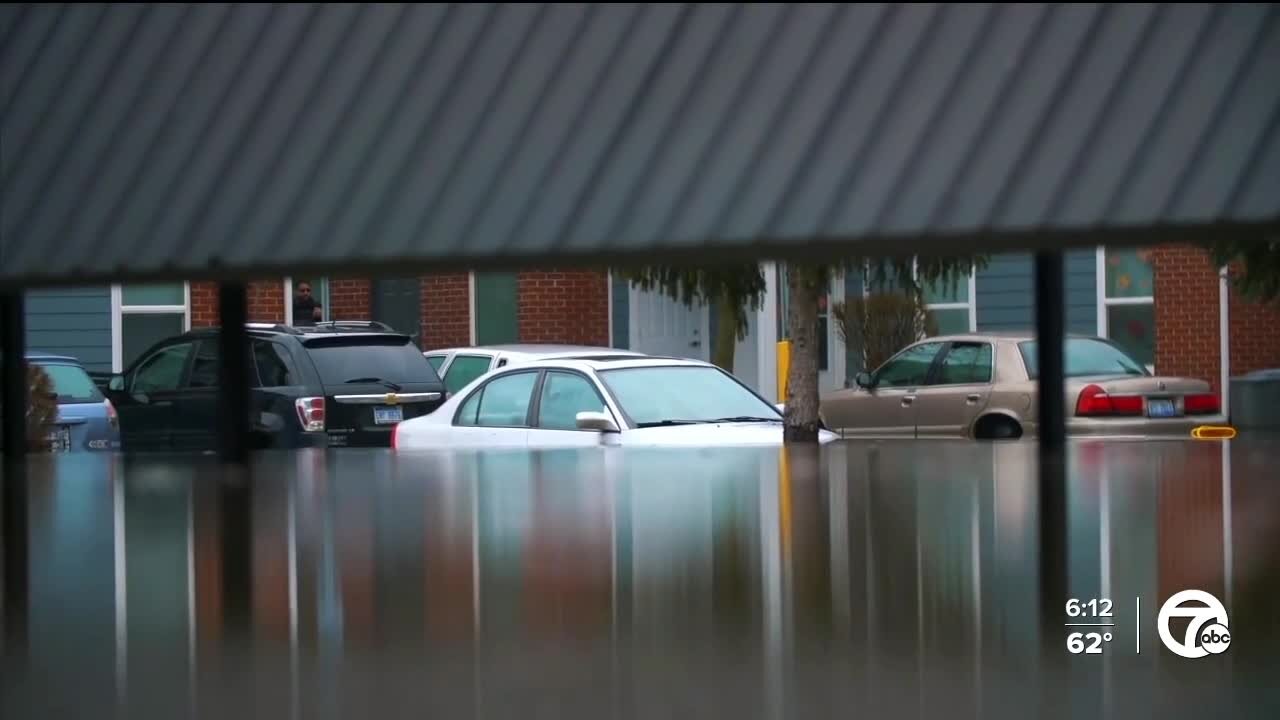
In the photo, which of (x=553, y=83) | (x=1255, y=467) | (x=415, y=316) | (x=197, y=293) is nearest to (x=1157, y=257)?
(x=415, y=316)

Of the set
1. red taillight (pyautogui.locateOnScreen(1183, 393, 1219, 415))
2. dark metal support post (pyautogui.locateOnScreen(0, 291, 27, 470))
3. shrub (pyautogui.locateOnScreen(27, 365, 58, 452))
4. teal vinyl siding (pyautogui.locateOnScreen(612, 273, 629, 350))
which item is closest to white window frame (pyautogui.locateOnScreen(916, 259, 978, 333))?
teal vinyl siding (pyautogui.locateOnScreen(612, 273, 629, 350))

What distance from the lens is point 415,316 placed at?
80.3ft

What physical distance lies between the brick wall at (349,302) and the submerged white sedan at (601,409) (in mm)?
11424

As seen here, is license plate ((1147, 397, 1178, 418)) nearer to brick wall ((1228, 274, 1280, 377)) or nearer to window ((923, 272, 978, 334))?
window ((923, 272, 978, 334))

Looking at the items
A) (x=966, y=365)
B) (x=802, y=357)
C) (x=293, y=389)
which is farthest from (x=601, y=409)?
(x=966, y=365)

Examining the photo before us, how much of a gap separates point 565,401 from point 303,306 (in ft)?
38.9

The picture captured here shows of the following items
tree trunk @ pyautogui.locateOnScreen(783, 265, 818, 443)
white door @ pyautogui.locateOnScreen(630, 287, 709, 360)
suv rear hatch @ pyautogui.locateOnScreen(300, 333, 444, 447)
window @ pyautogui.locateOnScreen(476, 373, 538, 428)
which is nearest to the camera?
window @ pyautogui.locateOnScreen(476, 373, 538, 428)

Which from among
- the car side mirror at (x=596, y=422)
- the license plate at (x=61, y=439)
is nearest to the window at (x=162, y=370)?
the license plate at (x=61, y=439)

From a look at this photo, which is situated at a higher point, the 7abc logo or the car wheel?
the 7abc logo

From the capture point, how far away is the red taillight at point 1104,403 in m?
15.5

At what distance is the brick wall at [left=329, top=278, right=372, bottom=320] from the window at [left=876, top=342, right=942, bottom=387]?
9.44 metres

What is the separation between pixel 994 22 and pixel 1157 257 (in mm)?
20923

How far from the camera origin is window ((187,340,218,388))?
15.9 meters

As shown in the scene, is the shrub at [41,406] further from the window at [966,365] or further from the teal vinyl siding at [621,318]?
the teal vinyl siding at [621,318]
